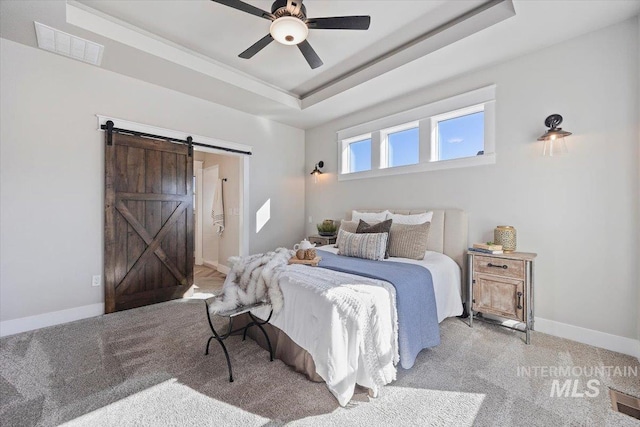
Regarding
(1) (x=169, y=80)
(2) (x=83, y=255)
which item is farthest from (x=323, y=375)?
(1) (x=169, y=80)

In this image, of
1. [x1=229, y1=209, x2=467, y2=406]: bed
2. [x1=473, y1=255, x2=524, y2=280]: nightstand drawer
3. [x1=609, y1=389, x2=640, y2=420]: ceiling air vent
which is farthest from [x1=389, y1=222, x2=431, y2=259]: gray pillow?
[x1=609, y1=389, x2=640, y2=420]: ceiling air vent

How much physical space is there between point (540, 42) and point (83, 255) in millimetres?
5313

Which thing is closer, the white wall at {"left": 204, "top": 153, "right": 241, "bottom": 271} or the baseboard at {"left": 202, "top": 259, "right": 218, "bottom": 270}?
the white wall at {"left": 204, "top": 153, "right": 241, "bottom": 271}

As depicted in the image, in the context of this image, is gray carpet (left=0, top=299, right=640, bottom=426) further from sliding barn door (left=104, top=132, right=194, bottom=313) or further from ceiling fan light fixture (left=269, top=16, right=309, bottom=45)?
ceiling fan light fixture (left=269, top=16, right=309, bottom=45)

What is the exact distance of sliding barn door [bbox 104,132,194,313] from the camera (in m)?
3.23

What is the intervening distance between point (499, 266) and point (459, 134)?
170cm

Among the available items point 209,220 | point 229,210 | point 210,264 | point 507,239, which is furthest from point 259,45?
point 210,264

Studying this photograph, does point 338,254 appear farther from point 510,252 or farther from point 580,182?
point 580,182

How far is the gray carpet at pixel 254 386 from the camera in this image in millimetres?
→ 1570

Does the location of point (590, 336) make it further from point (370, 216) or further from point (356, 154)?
point (356, 154)

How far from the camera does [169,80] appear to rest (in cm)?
343

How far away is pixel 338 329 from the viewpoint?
166 centimetres

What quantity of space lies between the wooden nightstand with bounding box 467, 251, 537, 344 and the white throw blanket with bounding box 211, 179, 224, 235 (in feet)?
14.2

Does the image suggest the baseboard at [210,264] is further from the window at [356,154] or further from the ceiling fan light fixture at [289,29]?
the ceiling fan light fixture at [289,29]
